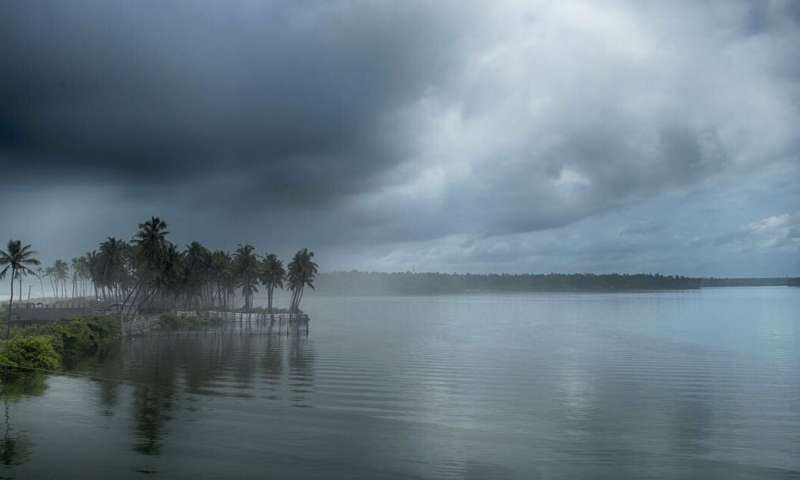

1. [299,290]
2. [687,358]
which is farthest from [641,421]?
[299,290]

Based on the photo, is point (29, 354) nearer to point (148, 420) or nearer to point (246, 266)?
point (148, 420)

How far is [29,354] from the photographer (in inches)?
1962

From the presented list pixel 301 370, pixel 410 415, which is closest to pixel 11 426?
pixel 410 415

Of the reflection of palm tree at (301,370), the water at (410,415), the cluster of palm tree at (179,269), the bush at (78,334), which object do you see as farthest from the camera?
the cluster of palm tree at (179,269)

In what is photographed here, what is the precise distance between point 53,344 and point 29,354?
10072 mm

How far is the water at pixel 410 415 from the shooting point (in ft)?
86.2

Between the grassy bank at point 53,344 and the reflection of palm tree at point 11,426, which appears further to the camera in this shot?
the grassy bank at point 53,344

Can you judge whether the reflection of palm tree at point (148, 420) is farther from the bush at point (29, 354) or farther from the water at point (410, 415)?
the bush at point (29, 354)

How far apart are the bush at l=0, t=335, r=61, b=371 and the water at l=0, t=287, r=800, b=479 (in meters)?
4.58

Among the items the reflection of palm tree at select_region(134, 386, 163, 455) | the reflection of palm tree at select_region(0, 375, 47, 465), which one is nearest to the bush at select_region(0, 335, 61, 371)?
the reflection of palm tree at select_region(0, 375, 47, 465)

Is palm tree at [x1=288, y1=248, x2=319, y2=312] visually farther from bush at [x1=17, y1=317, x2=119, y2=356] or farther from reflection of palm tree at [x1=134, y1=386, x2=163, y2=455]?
reflection of palm tree at [x1=134, y1=386, x2=163, y2=455]

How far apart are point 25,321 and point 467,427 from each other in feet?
240

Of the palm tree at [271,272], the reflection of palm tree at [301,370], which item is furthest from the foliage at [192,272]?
the reflection of palm tree at [301,370]

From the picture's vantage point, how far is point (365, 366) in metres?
61.9
